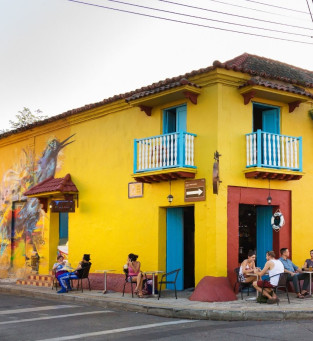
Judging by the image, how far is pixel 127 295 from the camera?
48.3 feet

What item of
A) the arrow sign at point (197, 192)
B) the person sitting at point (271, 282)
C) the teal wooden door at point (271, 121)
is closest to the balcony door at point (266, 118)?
the teal wooden door at point (271, 121)

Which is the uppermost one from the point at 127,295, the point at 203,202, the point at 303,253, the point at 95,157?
the point at 95,157

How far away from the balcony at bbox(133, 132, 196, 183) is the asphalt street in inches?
154

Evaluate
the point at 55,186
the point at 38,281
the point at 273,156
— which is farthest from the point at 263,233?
the point at 38,281

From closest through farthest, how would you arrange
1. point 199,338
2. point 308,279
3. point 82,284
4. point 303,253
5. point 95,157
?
1. point 199,338
2. point 308,279
3. point 303,253
4. point 82,284
5. point 95,157

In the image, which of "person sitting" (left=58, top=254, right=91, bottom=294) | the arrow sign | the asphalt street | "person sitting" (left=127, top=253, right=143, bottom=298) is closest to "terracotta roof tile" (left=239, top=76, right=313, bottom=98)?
the arrow sign

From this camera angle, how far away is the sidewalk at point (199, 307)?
36.8 ft

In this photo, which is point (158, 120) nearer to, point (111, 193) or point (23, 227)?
point (111, 193)

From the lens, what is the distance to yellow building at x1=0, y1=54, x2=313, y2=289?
1417 cm

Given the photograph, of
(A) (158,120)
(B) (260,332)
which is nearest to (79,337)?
(B) (260,332)

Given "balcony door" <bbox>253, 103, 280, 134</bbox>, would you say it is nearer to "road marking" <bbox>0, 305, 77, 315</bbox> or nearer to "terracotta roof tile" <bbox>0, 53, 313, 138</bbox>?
"terracotta roof tile" <bbox>0, 53, 313, 138</bbox>

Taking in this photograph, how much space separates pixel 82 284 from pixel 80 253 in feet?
4.73

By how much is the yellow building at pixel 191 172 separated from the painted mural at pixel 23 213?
A: 2.04 feet

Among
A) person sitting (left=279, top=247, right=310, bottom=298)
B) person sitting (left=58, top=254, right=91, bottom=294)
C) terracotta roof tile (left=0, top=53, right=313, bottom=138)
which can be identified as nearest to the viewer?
person sitting (left=279, top=247, right=310, bottom=298)
